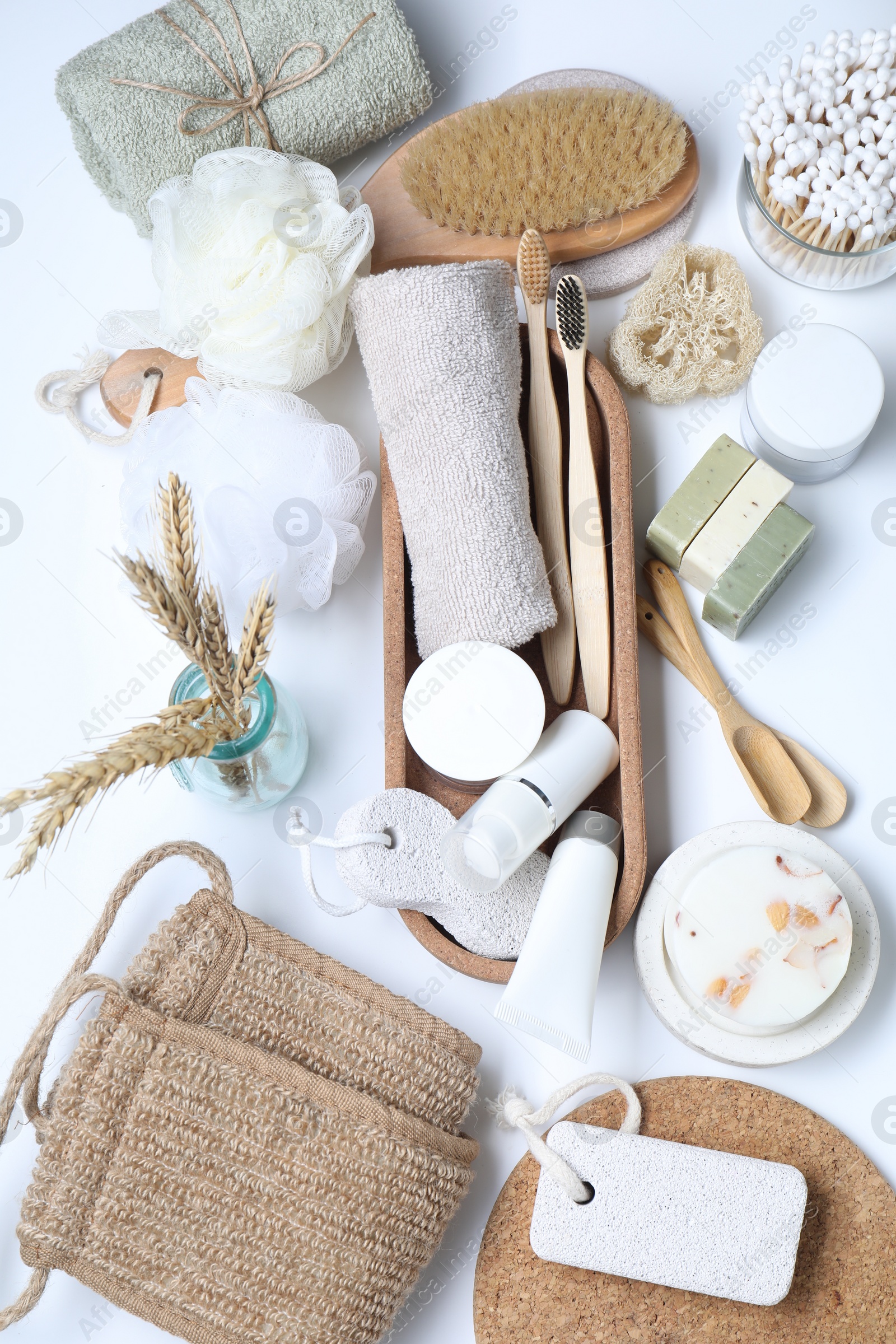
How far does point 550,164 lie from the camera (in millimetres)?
776

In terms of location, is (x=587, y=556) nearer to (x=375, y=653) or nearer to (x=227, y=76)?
(x=375, y=653)

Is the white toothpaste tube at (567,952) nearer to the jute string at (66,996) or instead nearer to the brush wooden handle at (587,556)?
the brush wooden handle at (587,556)

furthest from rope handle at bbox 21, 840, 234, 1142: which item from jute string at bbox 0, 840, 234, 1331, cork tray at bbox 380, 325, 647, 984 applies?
cork tray at bbox 380, 325, 647, 984

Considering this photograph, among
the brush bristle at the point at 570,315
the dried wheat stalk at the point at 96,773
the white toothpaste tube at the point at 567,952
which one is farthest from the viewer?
the brush bristle at the point at 570,315

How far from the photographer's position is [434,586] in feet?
2.33

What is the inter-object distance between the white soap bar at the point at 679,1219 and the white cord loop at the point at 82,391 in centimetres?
66

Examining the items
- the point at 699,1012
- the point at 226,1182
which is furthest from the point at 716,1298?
the point at 226,1182

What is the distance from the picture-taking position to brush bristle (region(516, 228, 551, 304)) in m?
0.76

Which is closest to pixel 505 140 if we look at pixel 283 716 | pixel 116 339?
pixel 116 339

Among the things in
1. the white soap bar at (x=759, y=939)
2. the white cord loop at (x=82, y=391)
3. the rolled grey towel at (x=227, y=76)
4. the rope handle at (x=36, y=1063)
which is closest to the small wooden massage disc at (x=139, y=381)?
the white cord loop at (x=82, y=391)

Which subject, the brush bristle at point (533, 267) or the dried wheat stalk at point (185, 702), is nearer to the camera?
the dried wheat stalk at point (185, 702)

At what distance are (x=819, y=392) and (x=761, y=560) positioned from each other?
14 cm

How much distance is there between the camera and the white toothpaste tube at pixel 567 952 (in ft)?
2.10

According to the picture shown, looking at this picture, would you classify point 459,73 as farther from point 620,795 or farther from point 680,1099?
point 680,1099
